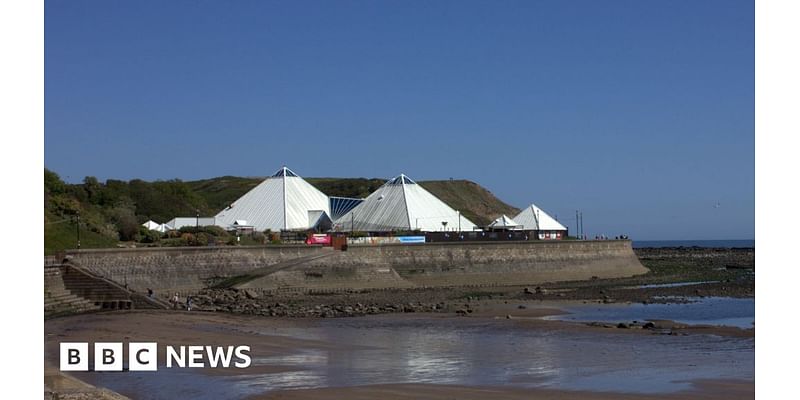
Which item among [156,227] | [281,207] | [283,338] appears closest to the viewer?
[283,338]

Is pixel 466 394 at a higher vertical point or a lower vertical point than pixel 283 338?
higher

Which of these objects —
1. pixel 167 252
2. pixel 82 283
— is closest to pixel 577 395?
pixel 82 283

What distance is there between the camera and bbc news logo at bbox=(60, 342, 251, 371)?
64.9 feet

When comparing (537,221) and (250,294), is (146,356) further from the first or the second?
(537,221)

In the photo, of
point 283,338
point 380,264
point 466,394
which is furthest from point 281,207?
point 466,394

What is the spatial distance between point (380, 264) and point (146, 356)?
3234 cm

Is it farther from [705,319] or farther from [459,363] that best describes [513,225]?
[459,363]

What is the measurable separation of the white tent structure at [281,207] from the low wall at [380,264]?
26.0 metres

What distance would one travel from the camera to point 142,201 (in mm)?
109500

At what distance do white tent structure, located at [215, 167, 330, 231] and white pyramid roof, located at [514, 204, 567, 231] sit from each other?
18.0m

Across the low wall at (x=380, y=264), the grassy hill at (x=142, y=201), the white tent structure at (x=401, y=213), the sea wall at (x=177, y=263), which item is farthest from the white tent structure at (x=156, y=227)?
the low wall at (x=380, y=264)

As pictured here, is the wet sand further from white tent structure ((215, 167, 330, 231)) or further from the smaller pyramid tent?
the smaller pyramid tent
